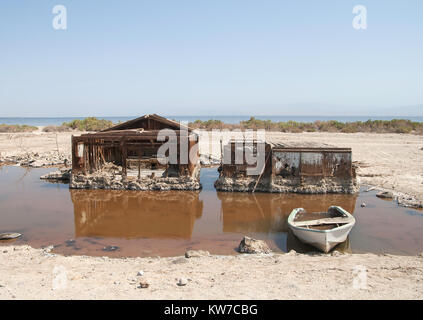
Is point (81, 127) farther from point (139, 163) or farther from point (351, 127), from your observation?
point (351, 127)

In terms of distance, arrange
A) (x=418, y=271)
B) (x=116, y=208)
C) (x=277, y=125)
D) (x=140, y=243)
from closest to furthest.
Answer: (x=418, y=271) < (x=140, y=243) < (x=116, y=208) < (x=277, y=125)

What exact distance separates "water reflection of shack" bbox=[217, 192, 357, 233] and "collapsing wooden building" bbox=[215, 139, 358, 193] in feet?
1.16

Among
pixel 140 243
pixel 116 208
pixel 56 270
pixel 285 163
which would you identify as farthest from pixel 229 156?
pixel 56 270

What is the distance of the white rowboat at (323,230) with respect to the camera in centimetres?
833

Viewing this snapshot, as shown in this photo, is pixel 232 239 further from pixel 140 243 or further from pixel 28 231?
pixel 28 231

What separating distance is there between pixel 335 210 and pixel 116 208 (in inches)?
307

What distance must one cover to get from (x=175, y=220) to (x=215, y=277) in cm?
506

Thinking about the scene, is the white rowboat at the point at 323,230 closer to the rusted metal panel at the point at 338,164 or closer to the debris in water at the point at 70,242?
the rusted metal panel at the point at 338,164

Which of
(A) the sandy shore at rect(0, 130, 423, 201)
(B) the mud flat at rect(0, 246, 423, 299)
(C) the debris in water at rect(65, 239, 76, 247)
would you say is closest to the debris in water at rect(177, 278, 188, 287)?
(B) the mud flat at rect(0, 246, 423, 299)

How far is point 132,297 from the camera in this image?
5.68m

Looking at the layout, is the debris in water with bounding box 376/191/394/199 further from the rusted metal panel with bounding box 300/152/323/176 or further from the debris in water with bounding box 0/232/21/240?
the debris in water with bounding box 0/232/21/240

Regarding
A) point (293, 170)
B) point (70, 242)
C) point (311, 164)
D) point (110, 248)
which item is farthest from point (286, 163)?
point (70, 242)

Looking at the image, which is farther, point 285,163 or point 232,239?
point 285,163

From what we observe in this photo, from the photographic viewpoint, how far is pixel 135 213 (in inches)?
485
